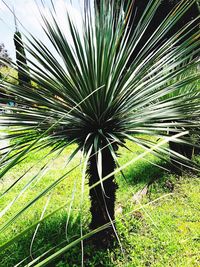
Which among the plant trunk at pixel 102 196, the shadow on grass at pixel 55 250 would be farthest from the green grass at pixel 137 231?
the plant trunk at pixel 102 196

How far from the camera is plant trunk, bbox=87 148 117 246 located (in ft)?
7.23

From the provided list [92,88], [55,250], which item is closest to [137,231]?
[55,250]

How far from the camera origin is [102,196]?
2301 mm

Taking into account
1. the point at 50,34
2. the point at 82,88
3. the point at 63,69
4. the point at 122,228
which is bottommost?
the point at 122,228

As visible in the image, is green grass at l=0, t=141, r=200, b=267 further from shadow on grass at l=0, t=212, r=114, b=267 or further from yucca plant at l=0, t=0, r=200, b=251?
yucca plant at l=0, t=0, r=200, b=251

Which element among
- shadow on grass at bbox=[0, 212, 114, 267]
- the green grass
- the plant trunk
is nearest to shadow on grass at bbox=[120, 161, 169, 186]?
the green grass

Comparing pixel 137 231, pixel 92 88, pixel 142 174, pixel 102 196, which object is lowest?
pixel 137 231

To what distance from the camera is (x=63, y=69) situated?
2061 millimetres

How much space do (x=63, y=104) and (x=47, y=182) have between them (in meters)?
3.45

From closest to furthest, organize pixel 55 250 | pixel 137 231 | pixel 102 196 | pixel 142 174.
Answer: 1. pixel 102 196
2. pixel 55 250
3. pixel 137 231
4. pixel 142 174

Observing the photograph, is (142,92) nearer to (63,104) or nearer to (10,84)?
(63,104)

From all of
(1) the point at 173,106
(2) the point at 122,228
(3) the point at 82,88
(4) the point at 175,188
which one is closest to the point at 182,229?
(2) the point at 122,228

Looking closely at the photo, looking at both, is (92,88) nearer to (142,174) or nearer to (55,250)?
(55,250)

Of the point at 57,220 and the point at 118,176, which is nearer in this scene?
the point at 57,220
